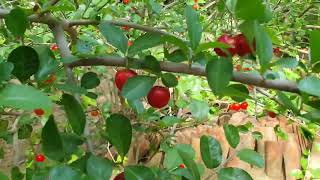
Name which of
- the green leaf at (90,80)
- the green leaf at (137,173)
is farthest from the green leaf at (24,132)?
the green leaf at (137,173)

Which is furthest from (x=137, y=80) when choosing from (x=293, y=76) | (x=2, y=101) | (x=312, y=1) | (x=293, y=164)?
(x=312, y=1)

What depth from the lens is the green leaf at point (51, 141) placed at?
0.65 metres

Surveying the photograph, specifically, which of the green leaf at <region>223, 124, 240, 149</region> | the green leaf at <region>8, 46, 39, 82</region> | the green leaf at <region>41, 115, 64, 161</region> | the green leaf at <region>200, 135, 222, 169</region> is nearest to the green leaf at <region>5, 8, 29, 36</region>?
the green leaf at <region>8, 46, 39, 82</region>

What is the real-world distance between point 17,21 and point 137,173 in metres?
0.29

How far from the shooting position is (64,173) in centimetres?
60

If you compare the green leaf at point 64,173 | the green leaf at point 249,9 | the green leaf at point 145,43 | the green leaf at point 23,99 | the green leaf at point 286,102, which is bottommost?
the green leaf at point 64,173

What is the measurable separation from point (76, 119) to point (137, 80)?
11cm

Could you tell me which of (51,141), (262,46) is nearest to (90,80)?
(51,141)

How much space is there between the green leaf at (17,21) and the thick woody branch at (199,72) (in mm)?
109

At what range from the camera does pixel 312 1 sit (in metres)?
2.90

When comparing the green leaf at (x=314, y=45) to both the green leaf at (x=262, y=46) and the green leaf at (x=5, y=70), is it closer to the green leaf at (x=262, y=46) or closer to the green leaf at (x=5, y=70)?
the green leaf at (x=262, y=46)

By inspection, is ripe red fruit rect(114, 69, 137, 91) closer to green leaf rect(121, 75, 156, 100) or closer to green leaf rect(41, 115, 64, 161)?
green leaf rect(121, 75, 156, 100)

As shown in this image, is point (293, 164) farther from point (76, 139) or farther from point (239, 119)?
point (76, 139)

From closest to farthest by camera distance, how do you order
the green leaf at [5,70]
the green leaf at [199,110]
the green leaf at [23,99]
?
1. the green leaf at [23,99]
2. the green leaf at [5,70]
3. the green leaf at [199,110]
